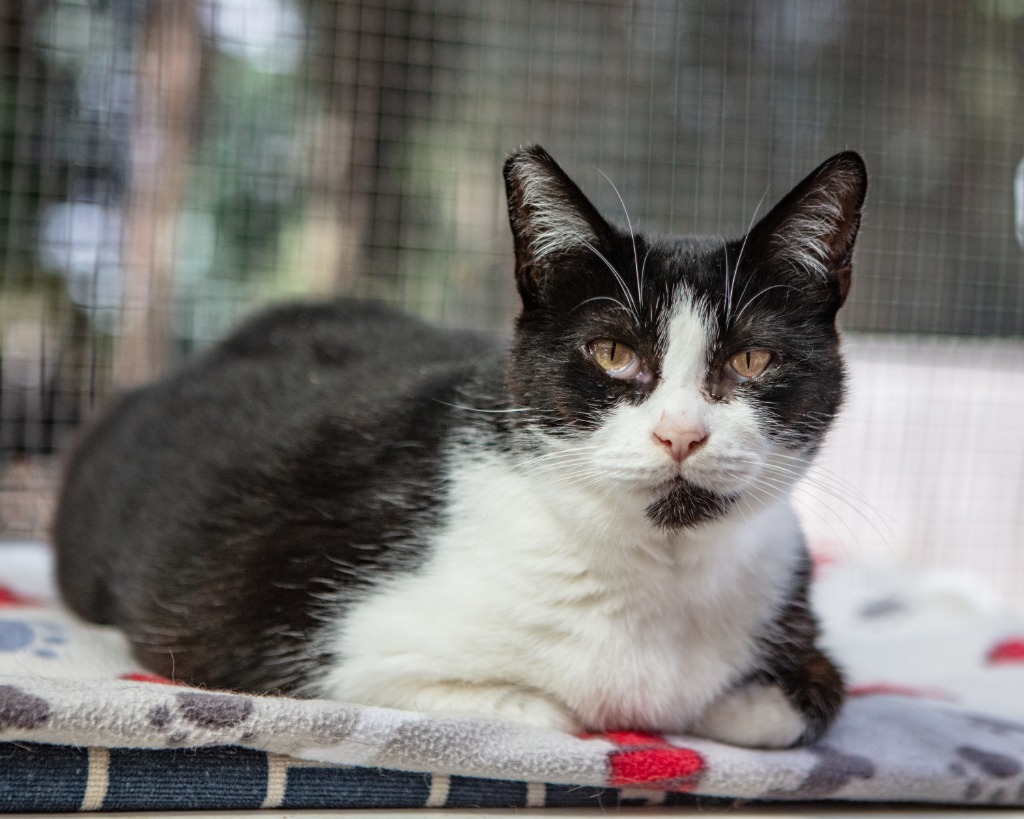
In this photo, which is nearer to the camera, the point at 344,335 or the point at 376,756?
A: the point at 376,756

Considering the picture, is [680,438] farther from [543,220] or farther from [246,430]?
[246,430]

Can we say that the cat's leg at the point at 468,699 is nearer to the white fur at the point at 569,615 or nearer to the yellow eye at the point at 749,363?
the white fur at the point at 569,615

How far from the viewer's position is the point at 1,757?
0.84 meters

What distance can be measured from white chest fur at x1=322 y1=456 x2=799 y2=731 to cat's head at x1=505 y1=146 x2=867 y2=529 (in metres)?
0.07

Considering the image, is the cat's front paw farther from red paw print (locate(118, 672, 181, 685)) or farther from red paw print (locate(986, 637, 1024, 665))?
red paw print (locate(986, 637, 1024, 665))

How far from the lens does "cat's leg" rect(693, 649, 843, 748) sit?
1.05 m

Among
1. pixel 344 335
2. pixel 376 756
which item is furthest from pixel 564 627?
pixel 344 335

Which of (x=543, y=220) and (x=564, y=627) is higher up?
(x=543, y=220)

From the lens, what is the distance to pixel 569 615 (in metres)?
1.01

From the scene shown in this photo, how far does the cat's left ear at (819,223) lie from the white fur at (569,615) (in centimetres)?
13

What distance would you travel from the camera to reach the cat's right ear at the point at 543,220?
100 centimetres

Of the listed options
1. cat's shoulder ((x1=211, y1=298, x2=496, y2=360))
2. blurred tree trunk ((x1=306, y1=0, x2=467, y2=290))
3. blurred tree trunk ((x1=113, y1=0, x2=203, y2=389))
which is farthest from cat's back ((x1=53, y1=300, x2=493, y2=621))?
blurred tree trunk ((x1=306, y1=0, x2=467, y2=290))

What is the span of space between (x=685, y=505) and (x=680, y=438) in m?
0.09

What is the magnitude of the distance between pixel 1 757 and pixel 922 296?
247 centimetres
